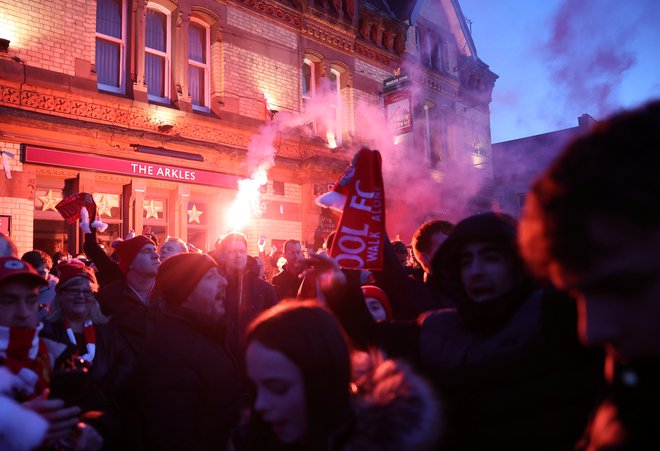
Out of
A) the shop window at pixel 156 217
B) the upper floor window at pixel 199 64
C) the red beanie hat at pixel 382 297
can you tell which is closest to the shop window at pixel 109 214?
the shop window at pixel 156 217

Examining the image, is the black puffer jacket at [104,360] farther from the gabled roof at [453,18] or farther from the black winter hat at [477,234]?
the gabled roof at [453,18]

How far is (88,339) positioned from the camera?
3.69m

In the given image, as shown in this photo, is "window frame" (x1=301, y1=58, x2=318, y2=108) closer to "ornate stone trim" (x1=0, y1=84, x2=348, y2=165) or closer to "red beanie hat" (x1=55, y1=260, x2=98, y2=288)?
"ornate stone trim" (x1=0, y1=84, x2=348, y2=165)

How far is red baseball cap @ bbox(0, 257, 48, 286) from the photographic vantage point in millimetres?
2631

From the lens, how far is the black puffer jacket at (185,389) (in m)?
2.42

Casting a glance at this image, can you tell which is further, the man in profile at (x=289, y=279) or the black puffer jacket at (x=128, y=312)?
the man in profile at (x=289, y=279)

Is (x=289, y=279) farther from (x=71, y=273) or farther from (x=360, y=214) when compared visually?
(x=360, y=214)

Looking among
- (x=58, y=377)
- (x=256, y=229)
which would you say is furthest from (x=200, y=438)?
(x=256, y=229)

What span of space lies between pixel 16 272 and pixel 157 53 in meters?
10.0

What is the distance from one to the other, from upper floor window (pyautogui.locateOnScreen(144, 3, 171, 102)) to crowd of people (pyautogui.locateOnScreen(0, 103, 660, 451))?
8.69 metres

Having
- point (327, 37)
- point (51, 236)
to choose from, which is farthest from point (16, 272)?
point (327, 37)

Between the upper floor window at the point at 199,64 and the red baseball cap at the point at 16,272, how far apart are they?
9918mm

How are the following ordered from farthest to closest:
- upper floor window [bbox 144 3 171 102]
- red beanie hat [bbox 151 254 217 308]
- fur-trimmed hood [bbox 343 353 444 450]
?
upper floor window [bbox 144 3 171 102]
red beanie hat [bbox 151 254 217 308]
fur-trimmed hood [bbox 343 353 444 450]

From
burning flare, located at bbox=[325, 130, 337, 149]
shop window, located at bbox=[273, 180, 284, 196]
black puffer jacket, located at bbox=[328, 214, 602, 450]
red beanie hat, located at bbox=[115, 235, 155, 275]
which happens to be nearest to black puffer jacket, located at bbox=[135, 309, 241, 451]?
black puffer jacket, located at bbox=[328, 214, 602, 450]
